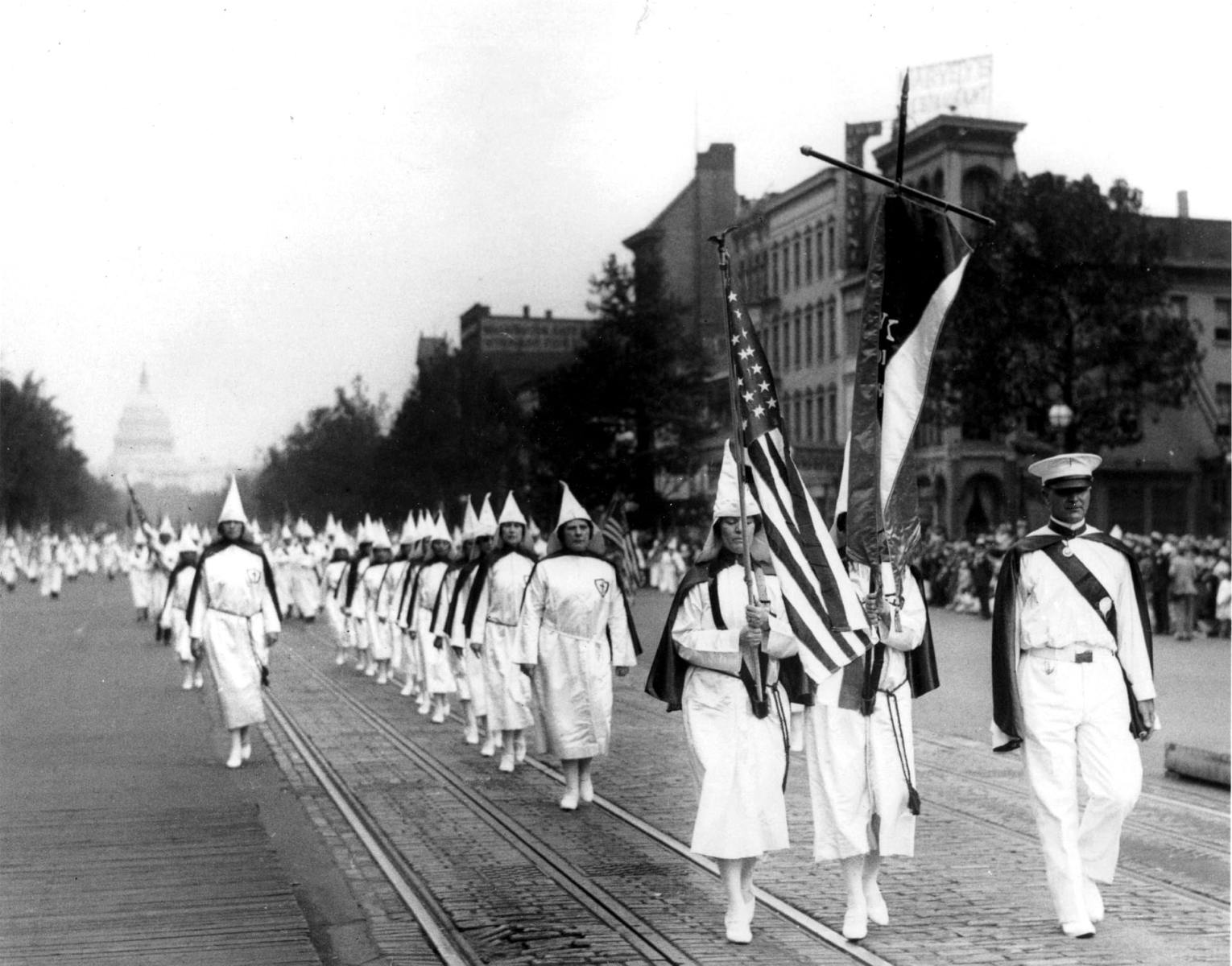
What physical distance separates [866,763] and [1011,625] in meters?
0.90

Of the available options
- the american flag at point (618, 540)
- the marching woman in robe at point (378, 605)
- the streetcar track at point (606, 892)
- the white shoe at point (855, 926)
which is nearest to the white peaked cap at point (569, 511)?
the streetcar track at point (606, 892)

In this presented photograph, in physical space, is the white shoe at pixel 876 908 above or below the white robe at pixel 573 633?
below

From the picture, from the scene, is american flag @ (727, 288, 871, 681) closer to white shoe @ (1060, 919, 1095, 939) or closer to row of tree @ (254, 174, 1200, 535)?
white shoe @ (1060, 919, 1095, 939)

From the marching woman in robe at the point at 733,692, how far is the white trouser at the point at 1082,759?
3.57 ft

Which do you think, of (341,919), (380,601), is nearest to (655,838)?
(341,919)

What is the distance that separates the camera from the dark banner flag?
26.0ft

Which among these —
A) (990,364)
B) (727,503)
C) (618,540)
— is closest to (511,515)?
(727,503)

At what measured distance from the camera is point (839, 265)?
54.5m

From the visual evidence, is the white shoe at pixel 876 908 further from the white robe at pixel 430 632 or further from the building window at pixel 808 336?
the building window at pixel 808 336

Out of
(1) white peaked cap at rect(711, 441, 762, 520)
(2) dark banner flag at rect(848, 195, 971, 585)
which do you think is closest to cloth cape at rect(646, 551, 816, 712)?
(1) white peaked cap at rect(711, 441, 762, 520)

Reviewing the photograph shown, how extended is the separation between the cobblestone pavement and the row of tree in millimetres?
24833

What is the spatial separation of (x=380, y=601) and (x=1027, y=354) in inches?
1045

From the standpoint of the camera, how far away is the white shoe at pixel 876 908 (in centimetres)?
759

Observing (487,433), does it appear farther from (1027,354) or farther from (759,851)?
(759,851)
